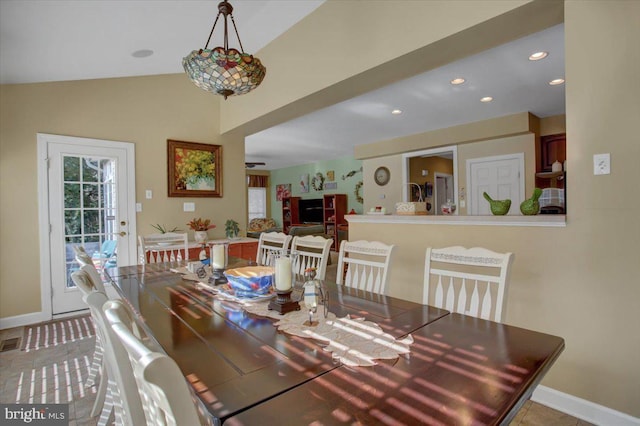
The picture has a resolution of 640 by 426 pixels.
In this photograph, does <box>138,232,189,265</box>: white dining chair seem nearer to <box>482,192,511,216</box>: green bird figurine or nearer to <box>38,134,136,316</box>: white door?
<box>38,134,136,316</box>: white door

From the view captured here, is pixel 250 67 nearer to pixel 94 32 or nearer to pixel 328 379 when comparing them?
pixel 328 379

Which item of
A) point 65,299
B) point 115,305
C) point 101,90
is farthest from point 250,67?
point 65,299

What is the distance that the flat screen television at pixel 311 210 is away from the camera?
9.41 meters

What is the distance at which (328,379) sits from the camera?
2.78 ft

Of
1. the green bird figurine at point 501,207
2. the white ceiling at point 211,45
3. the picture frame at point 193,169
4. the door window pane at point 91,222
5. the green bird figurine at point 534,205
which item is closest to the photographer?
the green bird figurine at point 534,205

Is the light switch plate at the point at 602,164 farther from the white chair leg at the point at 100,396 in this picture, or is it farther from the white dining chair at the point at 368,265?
the white chair leg at the point at 100,396

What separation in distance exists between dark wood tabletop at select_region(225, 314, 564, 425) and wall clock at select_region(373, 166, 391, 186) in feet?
19.6

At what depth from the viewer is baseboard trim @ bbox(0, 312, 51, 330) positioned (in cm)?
325

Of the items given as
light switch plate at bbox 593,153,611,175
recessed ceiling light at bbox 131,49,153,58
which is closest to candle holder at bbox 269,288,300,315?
light switch plate at bbox 593,153,611,175

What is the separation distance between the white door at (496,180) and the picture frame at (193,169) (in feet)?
13.7

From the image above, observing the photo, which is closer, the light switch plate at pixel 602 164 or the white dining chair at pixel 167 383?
the white dining chair at pixel 167 383

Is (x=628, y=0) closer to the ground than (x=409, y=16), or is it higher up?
closer to the ground

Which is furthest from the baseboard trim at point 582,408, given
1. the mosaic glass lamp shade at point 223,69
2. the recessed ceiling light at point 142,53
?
the recessed ceiling light at point 142,53

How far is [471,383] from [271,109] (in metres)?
3.29
